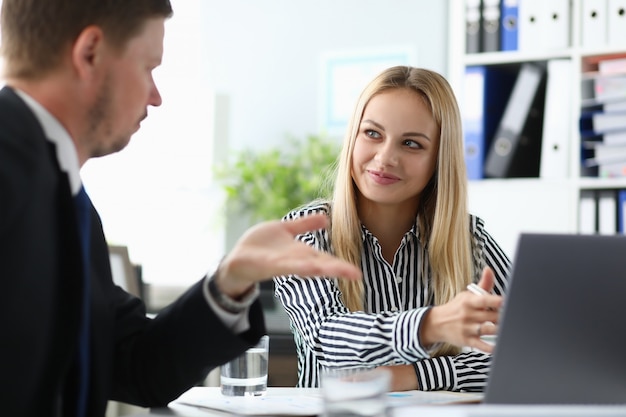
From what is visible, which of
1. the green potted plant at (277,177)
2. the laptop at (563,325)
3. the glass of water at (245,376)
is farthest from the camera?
the green potted plant at (277,177)

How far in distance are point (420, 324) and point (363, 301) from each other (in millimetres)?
415

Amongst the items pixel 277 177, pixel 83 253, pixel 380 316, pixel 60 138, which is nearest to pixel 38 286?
pixel 83 253

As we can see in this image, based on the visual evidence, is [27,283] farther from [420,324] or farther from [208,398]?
[420,324]

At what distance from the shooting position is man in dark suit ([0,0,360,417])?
1.01 metres

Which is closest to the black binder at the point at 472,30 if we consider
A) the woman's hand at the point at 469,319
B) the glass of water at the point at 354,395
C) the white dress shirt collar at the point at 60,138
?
the woman's hand at the point at 469,319

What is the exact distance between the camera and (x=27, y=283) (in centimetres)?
101

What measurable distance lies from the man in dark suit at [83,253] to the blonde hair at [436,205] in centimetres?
58

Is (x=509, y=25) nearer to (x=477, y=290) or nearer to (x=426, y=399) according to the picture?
(x=477, y=290)

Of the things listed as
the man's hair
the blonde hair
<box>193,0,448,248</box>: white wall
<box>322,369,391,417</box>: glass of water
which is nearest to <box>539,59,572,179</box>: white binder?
<box>193,0,448,248</box>: white wall

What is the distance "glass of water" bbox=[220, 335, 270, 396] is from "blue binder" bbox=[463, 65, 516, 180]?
1.77 meters

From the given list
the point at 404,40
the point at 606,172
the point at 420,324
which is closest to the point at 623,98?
the point at 606,172

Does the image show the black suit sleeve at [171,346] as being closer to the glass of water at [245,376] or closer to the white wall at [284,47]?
the glass of water at [245,376]

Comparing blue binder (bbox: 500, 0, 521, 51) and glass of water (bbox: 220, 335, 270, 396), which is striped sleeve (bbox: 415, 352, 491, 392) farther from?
blue binder (bbox: 500, 0, 521, 51)

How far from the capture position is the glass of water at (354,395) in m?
0.89
